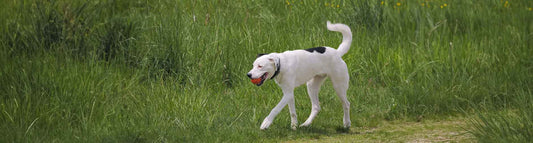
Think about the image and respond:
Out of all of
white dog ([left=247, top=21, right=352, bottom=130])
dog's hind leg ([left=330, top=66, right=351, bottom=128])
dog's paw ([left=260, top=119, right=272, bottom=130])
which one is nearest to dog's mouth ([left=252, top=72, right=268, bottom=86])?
white dog ([left=247, top=21, right=352, bottom=130])

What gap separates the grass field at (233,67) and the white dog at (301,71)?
29cm

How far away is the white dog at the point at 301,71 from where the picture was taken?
5.78m

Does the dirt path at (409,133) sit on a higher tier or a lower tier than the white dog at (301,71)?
lower

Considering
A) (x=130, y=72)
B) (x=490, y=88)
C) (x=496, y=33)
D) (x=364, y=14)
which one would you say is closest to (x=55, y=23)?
(x=130, y=72)

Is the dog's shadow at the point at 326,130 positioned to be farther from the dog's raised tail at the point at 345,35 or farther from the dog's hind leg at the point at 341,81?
the dog's raised tail at the point at 345,35

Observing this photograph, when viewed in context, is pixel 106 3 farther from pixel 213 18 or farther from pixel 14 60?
pixel 14 60

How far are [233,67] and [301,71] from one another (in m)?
2.16

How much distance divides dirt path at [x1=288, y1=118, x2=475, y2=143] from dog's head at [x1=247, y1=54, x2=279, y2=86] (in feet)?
2.46

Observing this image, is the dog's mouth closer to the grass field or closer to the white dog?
the white dog

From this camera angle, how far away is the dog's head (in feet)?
18.8

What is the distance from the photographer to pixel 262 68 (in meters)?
5.73

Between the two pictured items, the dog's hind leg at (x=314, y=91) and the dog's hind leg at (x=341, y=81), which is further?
the dog's hind leg at (x=314, y=91)

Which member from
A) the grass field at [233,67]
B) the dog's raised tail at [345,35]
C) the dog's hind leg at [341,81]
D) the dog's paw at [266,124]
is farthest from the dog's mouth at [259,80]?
the dog's raised tail at [345,35]

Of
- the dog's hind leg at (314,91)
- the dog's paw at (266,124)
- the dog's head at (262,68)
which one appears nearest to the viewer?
the dog's head at (262,68)
